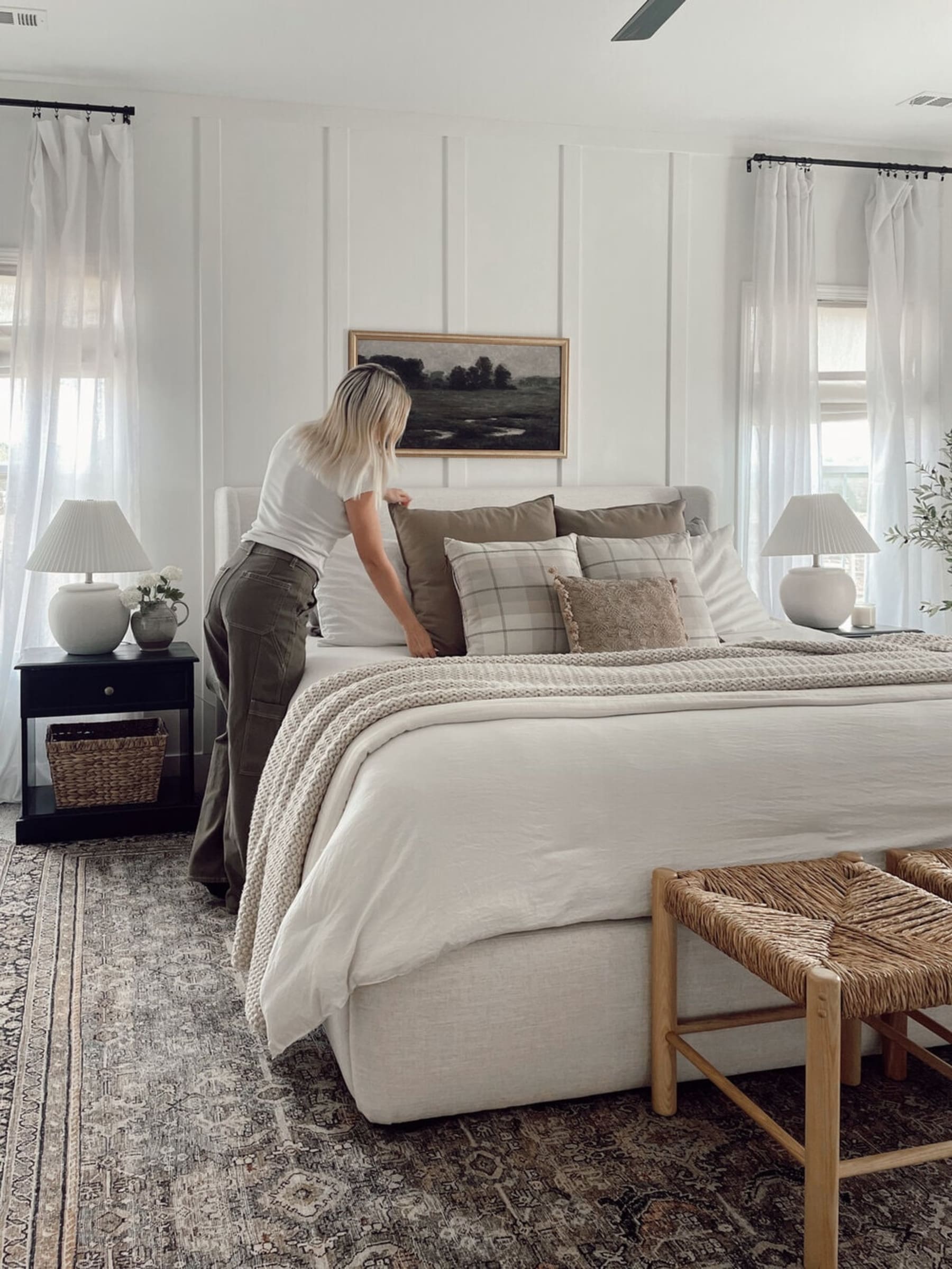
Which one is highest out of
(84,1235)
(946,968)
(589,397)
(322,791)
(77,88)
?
(77,88)

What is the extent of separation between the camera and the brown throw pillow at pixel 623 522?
159 inches

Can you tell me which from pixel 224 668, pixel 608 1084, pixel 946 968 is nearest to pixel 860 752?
pixel 946 968

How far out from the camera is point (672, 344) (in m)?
4.99

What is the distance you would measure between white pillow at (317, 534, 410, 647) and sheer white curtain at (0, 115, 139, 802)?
1060 mm

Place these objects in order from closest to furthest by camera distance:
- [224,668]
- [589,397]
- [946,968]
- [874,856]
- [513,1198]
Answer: [946,968] → [513,1198] → [874,856] → [224,668] → [589,397]

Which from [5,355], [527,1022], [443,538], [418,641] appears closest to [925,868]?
[527,1022]

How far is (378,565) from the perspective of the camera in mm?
3156

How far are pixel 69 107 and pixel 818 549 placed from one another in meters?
3.29

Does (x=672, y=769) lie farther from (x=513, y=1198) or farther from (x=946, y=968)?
(x=513, y=1198)

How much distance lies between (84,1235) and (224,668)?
176 cm

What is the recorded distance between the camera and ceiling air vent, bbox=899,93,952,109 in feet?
14.8

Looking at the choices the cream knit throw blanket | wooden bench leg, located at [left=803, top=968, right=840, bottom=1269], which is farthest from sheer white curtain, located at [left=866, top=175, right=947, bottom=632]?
wooden bench leg, located at [left=803, top=968, right=840, bottom=1269]

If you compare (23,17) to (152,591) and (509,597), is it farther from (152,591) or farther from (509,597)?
(509,597)

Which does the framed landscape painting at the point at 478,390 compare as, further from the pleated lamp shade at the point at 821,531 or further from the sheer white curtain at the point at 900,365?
the sheer white curtain at the point at 900,365
